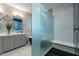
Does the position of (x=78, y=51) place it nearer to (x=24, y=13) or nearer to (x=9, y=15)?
(x=24, y=13)

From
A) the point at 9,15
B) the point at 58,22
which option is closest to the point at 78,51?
the point at 58,22

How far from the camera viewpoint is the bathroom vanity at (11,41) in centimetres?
321

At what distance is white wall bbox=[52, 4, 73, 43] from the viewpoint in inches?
134

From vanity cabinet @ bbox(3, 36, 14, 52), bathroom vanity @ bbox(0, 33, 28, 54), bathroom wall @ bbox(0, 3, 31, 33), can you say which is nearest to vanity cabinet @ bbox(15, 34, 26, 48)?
→ bathroom vanity @ bbox(0, 33, 28, 54)

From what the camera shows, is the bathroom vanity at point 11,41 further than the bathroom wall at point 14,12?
No

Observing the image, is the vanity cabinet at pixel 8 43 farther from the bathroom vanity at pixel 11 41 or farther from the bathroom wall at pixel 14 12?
the bathroom wall at pixel 14 12

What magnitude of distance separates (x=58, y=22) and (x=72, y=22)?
0.67 metres

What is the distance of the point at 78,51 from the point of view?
2.81 metres

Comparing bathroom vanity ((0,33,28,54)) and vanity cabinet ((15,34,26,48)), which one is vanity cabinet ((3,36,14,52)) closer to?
bathroom vanity ((0,33,28,54))

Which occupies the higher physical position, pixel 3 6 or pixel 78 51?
pixel 3 6

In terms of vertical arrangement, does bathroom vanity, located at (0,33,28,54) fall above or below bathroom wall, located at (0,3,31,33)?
below

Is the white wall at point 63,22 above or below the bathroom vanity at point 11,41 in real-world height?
above

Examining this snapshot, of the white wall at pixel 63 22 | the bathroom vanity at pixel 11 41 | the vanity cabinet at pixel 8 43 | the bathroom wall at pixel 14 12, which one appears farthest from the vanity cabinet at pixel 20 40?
the white wall at pixel 63 22

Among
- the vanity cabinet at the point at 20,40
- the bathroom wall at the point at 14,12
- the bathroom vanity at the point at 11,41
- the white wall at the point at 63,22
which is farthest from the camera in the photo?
the vanity cabinet at the point at 20,40
